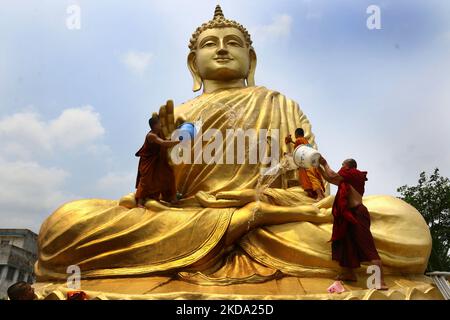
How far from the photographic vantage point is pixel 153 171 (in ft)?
14.6

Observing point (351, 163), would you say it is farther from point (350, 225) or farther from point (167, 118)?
point (167, 118)

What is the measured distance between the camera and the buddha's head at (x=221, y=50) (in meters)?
6.21

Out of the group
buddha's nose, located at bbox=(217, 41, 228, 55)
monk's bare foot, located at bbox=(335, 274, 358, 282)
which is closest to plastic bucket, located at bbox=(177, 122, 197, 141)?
buddha's nose, located at bbox=(217, 41, 228, 55)

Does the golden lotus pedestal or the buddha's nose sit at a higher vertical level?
the buddha's nose

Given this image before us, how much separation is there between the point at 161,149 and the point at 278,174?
1478mm

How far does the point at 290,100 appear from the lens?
5.87m

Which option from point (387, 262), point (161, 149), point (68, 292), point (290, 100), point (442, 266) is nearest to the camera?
point (68, 292)

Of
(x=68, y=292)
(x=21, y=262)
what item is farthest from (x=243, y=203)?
(x=21, y=262)

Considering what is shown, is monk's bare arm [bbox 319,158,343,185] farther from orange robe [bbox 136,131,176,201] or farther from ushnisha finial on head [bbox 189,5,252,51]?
ushnisha finial on head [bbox 189,5,252,51]

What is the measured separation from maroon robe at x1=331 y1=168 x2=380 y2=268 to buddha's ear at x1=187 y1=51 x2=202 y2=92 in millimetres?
3521

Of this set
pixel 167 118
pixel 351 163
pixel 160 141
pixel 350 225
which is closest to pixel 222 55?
pixel 167 118

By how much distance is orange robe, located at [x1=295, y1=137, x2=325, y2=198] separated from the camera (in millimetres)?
4629

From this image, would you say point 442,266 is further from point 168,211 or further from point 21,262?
point 21,262

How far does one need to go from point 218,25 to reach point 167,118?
2.46 m
